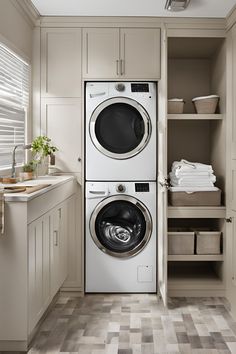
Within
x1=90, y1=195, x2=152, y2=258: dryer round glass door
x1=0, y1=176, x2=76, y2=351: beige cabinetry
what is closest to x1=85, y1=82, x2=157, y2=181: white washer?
x1=90, y1=195, x2=152, y2=258: dryer round glass door

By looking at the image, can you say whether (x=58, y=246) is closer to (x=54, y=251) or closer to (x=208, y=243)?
(x=54, y=251)

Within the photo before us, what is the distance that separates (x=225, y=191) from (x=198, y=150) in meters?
0.70

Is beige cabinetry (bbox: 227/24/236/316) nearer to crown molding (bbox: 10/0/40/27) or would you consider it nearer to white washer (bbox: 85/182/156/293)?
white washer (bbox: 85/182/156/293)

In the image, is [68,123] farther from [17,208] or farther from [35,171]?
[17,208]

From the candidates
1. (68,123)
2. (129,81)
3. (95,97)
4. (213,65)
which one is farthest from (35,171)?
(213,65)

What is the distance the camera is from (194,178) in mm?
3871

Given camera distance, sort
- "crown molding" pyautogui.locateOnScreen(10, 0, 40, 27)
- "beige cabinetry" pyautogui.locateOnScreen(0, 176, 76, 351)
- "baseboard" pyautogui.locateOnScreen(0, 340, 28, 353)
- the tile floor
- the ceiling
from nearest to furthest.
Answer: "beige cabinetry" pyautogui.locateOnScreen(0, 176, 76, 351), "baseboard" pyautogui.locateOnScreen(0, 340, 28, 353), the tile floor, "crown molding" pyautogui.locateOnScreen(10, 0, 40, 27), the ceiling

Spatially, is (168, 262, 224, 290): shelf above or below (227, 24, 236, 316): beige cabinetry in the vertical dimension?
below

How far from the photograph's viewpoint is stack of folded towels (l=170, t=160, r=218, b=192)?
3.86 metres

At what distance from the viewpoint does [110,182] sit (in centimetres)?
404

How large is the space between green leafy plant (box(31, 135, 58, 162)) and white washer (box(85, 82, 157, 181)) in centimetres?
34

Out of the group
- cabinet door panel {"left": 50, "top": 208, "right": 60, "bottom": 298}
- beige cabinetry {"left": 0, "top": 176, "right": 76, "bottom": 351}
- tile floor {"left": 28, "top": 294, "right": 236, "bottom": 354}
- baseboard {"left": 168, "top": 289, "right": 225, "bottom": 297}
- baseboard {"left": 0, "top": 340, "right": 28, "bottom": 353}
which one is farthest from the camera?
baseboard {"left": 168, "top": 289, "right": 225, "bottom": 297}

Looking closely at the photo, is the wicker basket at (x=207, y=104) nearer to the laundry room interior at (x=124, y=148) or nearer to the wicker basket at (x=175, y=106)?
the laundry room interior at (x=124, y=148)

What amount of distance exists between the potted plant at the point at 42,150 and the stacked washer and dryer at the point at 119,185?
1.11 ft
